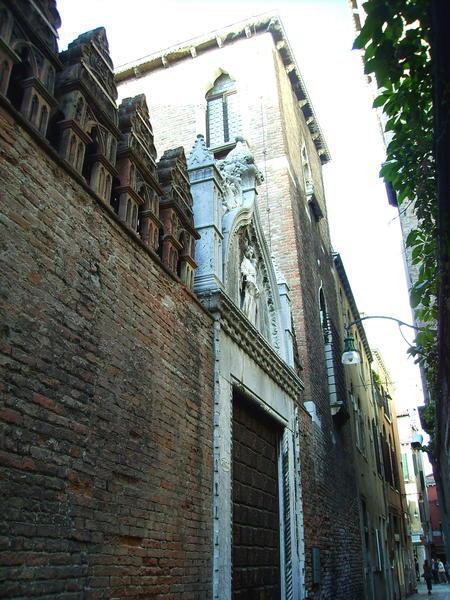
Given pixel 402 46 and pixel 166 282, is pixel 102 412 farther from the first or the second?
pixel 402 46

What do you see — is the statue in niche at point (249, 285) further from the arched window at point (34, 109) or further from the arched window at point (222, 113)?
the arched window at point (222, 113)

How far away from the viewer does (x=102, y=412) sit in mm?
4207

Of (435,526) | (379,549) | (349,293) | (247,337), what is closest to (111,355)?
(247,337)

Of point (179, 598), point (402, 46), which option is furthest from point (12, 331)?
point (402, 46)

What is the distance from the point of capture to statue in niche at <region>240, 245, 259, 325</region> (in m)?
8.70

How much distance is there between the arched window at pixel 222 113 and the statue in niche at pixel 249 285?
6342mm

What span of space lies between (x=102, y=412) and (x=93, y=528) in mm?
806

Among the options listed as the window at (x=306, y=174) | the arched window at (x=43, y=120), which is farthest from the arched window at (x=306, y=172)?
the arched window at (x=43, y=120)

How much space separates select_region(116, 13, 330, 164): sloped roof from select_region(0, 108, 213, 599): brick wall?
13.4 m

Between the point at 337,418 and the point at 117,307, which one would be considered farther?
the point at 337,418

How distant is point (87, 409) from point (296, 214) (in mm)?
10591

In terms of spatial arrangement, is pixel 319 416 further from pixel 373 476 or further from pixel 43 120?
pixel 373 476

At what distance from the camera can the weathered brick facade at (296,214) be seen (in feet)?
36.2

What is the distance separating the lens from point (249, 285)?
8.85 metres
